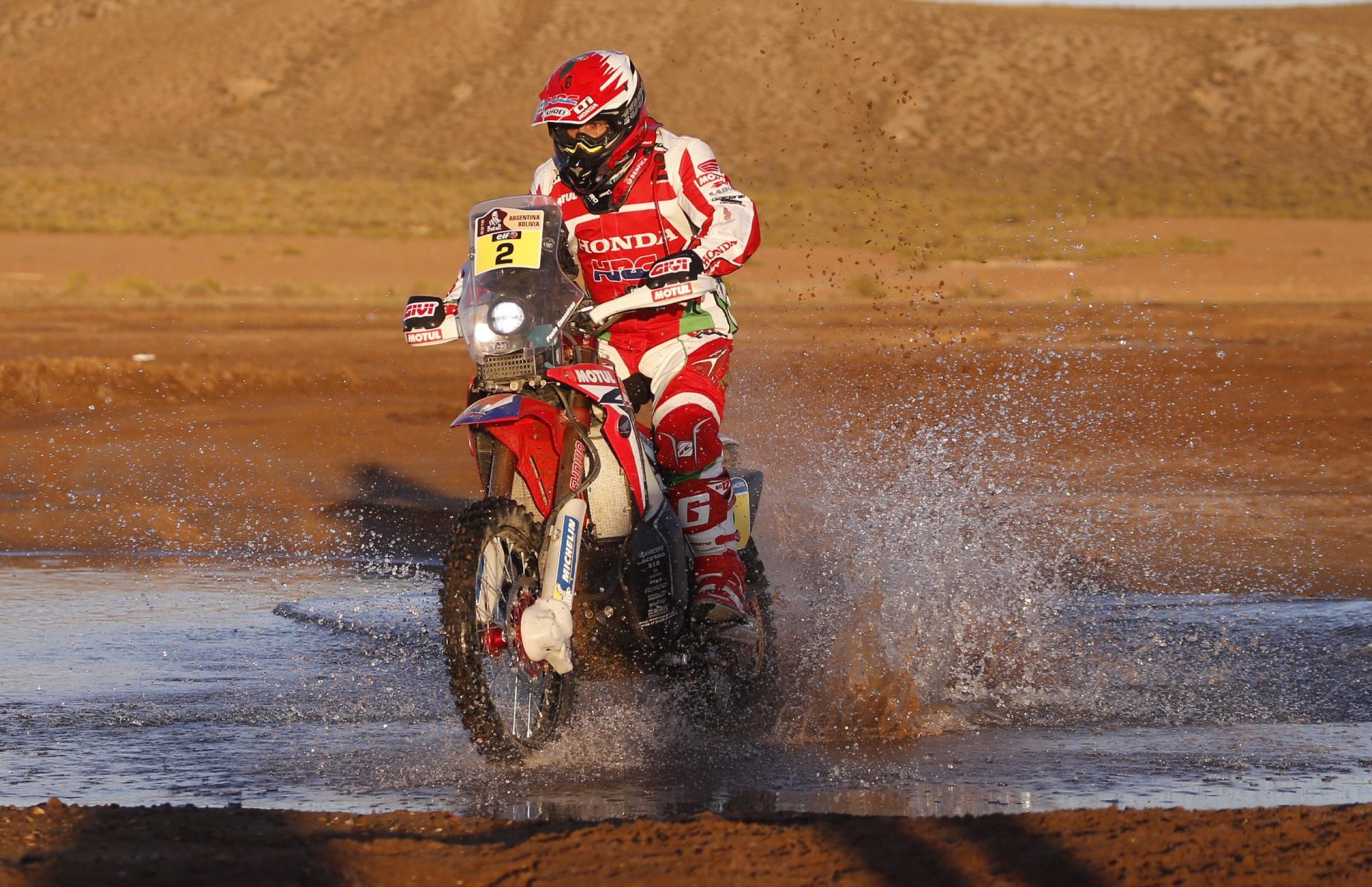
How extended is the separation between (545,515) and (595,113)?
1.42 m

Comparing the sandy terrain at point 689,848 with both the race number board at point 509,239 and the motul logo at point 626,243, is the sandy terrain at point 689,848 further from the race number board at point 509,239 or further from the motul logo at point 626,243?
the motul logo at point 626,243

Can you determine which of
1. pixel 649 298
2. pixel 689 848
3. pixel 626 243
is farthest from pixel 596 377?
pixel 689 848

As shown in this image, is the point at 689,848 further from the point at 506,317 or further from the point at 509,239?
the point at 509,239

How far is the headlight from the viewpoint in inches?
208

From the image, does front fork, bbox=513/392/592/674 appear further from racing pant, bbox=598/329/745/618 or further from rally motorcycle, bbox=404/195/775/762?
racing pant, bbox=598/329/745/618

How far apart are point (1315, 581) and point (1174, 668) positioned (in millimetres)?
2546

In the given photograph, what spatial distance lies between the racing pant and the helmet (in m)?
0.68

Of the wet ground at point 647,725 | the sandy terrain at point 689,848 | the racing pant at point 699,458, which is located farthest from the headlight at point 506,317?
the sandy terrain at point 689,848

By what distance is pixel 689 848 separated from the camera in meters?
4.09

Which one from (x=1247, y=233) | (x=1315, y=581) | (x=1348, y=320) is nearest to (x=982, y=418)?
(x=1315, y=581)

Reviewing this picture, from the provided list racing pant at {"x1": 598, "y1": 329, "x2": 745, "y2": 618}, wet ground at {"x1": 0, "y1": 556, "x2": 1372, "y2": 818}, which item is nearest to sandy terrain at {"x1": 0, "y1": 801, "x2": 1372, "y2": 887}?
wet ground at {"x1": 0, "y1": 556, "x2": 1372, "y2": 818}

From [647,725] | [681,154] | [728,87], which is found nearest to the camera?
[647,725]

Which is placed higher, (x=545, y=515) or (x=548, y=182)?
(x=548, y=182)

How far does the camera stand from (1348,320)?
2800cm
